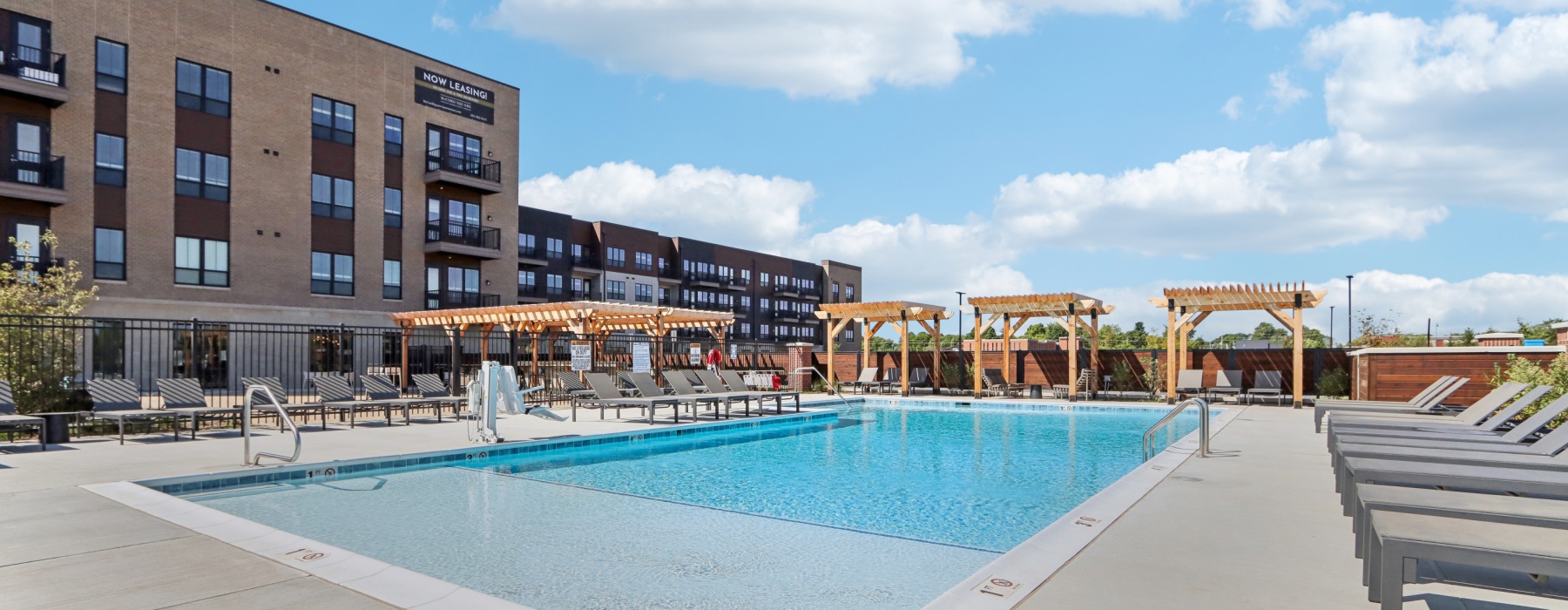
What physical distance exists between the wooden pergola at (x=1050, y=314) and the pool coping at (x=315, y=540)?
14.5 meters

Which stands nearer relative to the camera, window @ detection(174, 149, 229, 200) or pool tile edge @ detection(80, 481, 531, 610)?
pool tile edge @ detection(80, 481, 531, 610)

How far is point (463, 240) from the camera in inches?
1233

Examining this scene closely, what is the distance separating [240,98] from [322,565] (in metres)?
25.9

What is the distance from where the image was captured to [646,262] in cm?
5378

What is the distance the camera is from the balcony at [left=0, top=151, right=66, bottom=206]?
2045 cm

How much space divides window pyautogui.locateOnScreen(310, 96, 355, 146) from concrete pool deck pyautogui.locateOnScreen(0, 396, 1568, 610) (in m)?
21.9

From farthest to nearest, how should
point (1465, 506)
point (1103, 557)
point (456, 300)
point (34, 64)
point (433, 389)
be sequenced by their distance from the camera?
point (456, 300) < point (34, 64) < point (433, 389) < point (1103, 557) < point (1465, 506)

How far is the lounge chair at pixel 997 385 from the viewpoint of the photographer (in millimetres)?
21969

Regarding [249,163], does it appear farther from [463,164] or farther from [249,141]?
[463,164]

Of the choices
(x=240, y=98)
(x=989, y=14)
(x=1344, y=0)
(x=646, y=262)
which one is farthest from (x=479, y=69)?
(x=1344, y=0)

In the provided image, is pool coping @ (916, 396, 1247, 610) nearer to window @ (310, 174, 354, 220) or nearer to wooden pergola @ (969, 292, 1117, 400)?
wooden pergola @ (969, 292, 1117, 400)

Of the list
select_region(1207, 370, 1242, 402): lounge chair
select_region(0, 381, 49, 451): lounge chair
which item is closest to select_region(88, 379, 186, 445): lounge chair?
select_region(0, 381, 49, 451): lounge chair

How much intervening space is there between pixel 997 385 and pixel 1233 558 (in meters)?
17.8

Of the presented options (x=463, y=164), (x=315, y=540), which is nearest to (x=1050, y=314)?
(x=315, y=540)
